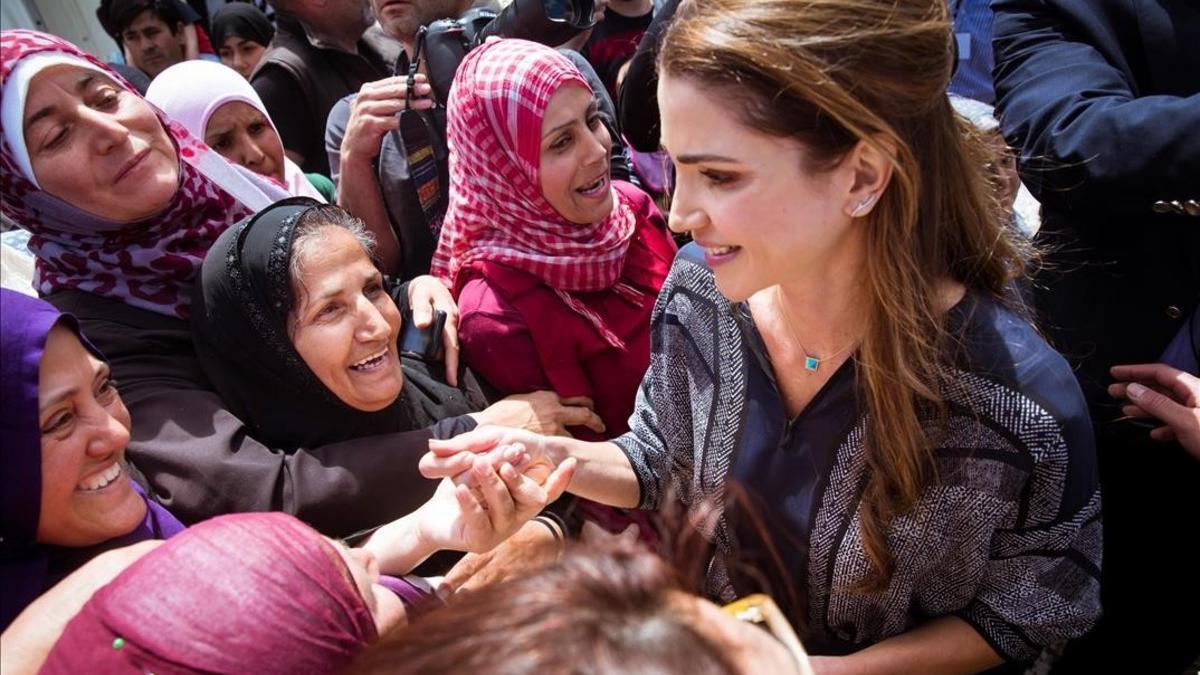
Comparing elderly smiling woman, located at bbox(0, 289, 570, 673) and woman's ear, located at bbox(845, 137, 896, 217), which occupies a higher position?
woman's ear, located at bbox(845, 137, 896, 217)

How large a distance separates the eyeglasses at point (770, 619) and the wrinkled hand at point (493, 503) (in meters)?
0.52

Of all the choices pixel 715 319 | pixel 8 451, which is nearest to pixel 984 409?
Result: pixel 715 319

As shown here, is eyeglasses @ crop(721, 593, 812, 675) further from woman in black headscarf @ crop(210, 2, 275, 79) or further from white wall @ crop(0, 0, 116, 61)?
white wall @ crop(0, 0, 116, 61)

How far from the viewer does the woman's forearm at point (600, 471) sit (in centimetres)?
141

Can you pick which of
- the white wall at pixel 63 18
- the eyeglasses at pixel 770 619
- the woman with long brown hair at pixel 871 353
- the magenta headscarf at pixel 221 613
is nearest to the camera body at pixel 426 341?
the woman with long brown hair at pixel 871 353

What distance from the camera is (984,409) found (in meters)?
1.07

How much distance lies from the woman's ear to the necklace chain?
235mm

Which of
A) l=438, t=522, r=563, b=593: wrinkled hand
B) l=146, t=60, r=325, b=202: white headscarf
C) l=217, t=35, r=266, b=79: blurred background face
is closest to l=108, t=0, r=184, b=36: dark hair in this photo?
l=217, t=35, r=266, b=79: blurred background face

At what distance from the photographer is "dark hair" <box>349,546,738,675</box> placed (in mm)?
585

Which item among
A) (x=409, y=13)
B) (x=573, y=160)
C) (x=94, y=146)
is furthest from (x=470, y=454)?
(x=409, y=13)

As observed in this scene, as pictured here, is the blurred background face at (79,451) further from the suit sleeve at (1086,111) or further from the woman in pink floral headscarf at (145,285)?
the suit sleeve at (1086,111)

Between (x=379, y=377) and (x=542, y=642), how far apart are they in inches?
42.5

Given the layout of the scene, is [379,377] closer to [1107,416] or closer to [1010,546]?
[1010,546]

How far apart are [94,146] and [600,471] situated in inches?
48.9
